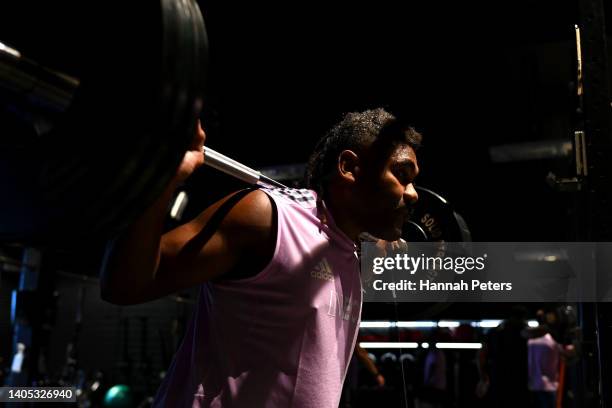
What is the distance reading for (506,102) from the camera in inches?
273

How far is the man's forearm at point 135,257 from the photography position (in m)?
0.95

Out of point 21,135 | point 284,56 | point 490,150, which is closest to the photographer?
point 21,135

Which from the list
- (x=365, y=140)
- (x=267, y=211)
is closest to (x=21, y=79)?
(x=267, y=211)

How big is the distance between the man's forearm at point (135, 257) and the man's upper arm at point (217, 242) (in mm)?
47

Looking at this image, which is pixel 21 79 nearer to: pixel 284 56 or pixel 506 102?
pixel 284 56

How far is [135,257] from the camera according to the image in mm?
976

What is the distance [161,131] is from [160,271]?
363 mm

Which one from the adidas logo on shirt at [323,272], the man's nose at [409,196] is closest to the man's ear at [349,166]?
the man's nose at [409,196]

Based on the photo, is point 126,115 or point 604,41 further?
point 604,41

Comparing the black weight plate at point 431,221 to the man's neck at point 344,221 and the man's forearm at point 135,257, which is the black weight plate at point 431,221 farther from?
the man's forearm at point 135,257

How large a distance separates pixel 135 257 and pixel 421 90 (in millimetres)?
4646

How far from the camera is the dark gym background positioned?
4328mm

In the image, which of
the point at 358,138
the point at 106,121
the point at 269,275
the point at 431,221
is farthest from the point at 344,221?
the point at 431,221

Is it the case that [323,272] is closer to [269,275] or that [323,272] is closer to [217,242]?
[269,275]
